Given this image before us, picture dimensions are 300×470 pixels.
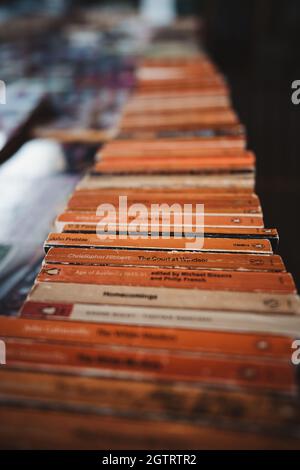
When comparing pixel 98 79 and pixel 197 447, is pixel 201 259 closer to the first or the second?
pixel 197 447

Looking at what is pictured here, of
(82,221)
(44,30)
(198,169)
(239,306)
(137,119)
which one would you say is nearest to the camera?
(239,306)

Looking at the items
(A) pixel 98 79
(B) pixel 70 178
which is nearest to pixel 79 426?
(B) pixel 70 178

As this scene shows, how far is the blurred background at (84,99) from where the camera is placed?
1611 millimetres

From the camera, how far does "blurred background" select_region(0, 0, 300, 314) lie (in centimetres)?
161

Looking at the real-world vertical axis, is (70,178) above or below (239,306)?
above

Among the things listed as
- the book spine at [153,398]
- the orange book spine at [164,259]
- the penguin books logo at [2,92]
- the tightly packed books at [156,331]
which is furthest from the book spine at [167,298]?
the penguin books logo at [2,92]

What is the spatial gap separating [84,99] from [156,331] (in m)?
2.36

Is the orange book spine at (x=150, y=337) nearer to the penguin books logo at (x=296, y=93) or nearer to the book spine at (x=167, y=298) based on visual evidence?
the book spine at (x=167, y=298)

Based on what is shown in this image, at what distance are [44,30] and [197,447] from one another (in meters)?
5.73

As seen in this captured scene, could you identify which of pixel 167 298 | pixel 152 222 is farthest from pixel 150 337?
pixel 152 222

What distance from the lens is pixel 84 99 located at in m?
2.82

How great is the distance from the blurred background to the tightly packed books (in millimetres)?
218

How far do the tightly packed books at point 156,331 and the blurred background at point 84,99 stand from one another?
0.22m

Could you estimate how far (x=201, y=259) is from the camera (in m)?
1.15
